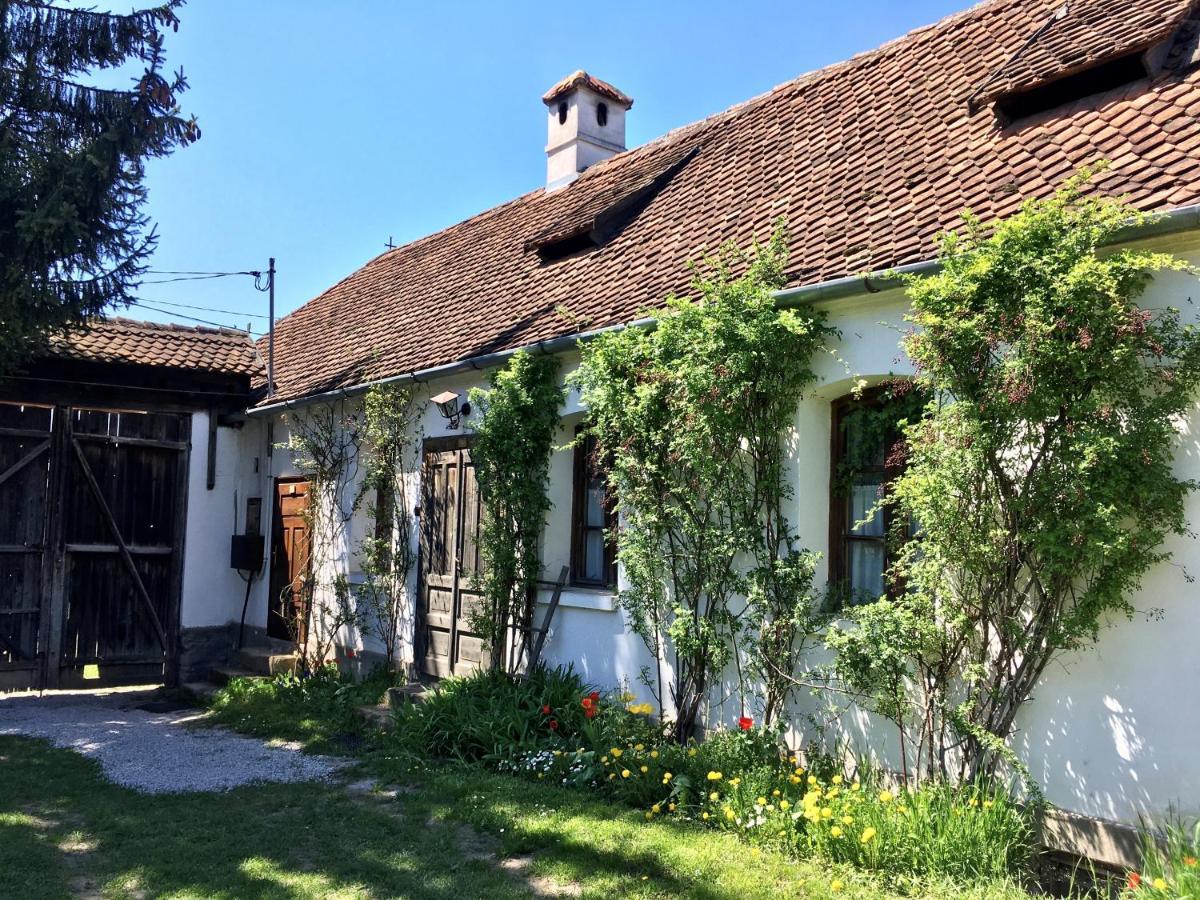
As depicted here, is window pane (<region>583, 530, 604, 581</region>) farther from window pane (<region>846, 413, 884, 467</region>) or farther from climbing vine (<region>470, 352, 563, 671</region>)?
window pane (<region>846, 413, 884, 467</region>)

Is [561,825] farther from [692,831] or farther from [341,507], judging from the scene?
[341,507]

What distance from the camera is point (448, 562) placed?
9.34m

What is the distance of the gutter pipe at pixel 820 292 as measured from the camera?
183 inches

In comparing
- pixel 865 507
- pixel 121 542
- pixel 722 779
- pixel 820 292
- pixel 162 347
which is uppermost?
pixel 162 347

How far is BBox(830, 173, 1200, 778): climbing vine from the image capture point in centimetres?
457

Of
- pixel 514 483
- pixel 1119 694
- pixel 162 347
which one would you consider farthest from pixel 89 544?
pixel 1119 694

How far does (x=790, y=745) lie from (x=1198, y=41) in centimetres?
508

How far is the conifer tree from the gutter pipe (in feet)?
8.53

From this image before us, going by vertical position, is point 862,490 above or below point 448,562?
above

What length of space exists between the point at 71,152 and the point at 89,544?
4492 mm

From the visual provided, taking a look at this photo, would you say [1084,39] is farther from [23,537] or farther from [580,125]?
[23,537]

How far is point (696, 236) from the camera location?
814cm

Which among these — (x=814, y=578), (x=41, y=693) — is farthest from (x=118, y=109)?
(x=814, y=578)

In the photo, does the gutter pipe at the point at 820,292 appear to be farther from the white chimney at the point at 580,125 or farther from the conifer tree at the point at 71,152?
the white chimney at the point at 580,125
